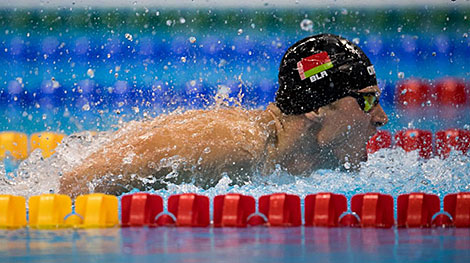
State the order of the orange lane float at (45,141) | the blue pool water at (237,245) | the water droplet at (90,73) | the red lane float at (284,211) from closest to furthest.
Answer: the blue pool water at (237,245)
the red lane float at (284,211)
the orange lane float at (45,141)
the water droplet at (90,73)

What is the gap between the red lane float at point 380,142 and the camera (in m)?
7.97

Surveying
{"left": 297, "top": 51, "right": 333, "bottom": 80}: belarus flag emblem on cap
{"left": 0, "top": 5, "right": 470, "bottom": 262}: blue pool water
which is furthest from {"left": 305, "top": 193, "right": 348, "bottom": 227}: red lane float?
{"left": 0, "top": 5, "right": 470, "bottom": 262}: blue pool water

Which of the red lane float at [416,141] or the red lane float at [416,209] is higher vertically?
the red lane float at [416,141]

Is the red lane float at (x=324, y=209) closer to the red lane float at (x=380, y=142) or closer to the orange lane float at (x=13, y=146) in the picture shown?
the red lane float at (x=380, y=142)

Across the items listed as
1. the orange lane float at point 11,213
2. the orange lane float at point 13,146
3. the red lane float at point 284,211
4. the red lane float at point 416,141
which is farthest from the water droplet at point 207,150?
the orange lane float at point 13,146

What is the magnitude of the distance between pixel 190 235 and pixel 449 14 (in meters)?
7.45

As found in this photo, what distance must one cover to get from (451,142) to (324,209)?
5485 millimetres

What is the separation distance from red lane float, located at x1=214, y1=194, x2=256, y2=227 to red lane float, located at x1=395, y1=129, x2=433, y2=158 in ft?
17.1

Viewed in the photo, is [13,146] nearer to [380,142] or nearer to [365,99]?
[380,142]

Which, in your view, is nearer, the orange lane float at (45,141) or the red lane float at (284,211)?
the red lane float at (284,211)

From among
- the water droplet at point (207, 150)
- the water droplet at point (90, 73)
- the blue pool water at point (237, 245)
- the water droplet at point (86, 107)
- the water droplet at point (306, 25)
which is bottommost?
the blue pool water at point (237, 245)

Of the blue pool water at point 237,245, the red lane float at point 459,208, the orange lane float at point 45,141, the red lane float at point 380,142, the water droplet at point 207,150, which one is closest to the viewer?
the blue pool water at point 237,245

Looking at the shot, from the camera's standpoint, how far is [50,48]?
9727 mm

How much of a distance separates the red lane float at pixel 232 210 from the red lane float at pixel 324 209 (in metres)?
0.27
